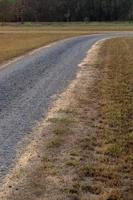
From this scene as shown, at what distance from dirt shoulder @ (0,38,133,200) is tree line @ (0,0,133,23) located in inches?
5108

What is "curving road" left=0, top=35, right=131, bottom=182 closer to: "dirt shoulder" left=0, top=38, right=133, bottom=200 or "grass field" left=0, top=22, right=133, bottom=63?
"dirt shoulder" left=0, top=38, right=133, bottom=200

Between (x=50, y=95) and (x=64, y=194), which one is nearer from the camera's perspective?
(x=64, y=194)

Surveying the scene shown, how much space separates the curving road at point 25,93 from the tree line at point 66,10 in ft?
384

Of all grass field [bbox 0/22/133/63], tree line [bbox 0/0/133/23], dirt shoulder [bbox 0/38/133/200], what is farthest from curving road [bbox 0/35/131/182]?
tree line [bbox 0/0/133/23]

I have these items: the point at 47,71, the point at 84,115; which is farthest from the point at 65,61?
the point at 84,115

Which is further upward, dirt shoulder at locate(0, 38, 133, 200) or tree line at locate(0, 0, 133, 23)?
dirt shoulder at locate(0, 38, 133, 200)

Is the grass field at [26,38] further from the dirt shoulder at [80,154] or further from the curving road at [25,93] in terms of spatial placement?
the dirt shoulder at [80,154]

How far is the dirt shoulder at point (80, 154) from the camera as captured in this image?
6453 mm

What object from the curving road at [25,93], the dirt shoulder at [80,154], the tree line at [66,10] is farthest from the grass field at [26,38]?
the tree line at [66,10]

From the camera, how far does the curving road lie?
29.4ft

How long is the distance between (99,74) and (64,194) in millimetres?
13454

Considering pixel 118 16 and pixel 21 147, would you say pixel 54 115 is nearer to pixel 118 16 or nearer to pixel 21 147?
pixel 21 147

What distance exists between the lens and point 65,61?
84.3ft

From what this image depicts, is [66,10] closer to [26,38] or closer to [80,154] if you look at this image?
[26,38]
